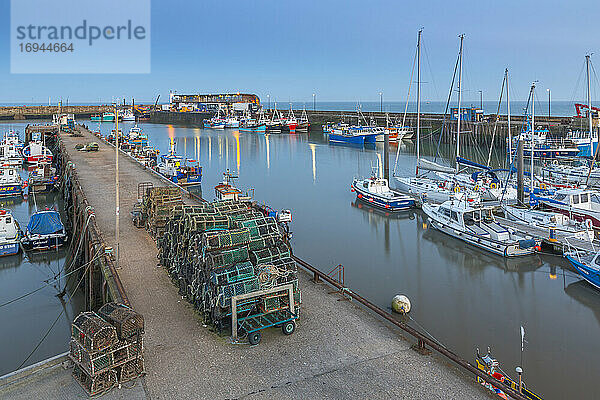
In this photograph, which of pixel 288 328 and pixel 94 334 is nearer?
pixel 94 334

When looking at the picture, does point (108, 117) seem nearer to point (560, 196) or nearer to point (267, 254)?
point (560, 196)

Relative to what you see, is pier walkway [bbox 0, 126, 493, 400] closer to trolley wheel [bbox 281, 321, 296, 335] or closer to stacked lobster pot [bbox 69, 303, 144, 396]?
trolley wheel [bbox 281, 321, 296, 335]

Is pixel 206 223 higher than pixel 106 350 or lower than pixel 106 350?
higher

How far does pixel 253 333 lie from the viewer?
421 inches

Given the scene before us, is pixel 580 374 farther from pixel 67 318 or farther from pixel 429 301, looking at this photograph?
pixel 67 318

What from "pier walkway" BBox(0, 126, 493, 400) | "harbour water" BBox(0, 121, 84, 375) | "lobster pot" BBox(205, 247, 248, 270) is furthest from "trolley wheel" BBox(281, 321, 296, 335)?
"harbour water" BBox(0, 121, 84, 375)

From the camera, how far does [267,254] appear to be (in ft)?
39.4

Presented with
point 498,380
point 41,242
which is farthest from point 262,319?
point 41,242

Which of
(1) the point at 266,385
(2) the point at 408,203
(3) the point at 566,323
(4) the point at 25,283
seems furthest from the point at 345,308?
(2) the point at 408,203

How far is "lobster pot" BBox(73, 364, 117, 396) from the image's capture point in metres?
8.76

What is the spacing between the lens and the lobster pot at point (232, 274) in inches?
432

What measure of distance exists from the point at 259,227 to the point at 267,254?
40.2 inches

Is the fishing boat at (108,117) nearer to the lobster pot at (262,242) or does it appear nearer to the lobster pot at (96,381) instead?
the lobster pot at (262,242)

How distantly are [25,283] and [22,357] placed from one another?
630 centimetres
